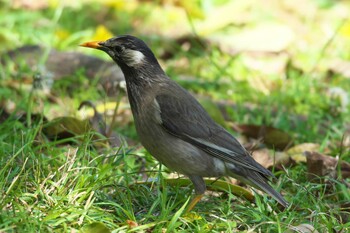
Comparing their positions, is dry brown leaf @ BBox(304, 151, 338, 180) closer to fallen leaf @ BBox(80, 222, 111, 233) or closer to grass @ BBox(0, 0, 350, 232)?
grass @ BBox(0, 0, 350, 232)

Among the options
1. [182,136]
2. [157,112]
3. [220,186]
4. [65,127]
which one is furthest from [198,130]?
[65,127]

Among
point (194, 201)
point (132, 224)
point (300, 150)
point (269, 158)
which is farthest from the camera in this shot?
point (300, 150)

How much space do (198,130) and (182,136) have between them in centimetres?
13

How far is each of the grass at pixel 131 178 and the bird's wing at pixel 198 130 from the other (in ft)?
0.92

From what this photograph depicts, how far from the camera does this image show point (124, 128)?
670cm

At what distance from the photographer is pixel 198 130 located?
5.05 metres

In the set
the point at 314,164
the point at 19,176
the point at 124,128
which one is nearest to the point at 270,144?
the point at 314,164

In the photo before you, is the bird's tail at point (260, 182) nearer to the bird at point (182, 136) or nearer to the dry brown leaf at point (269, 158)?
the bird at point (182, 136)

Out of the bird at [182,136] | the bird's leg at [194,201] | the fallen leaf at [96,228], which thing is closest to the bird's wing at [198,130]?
the bird at [182,136]

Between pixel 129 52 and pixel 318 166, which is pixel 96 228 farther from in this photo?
pixel 318 166

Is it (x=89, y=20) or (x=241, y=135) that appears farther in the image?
(x=89, y=20)

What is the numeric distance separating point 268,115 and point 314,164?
5.61ft

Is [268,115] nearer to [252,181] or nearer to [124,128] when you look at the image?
[124,128]

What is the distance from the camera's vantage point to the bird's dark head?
5273 millimetres
